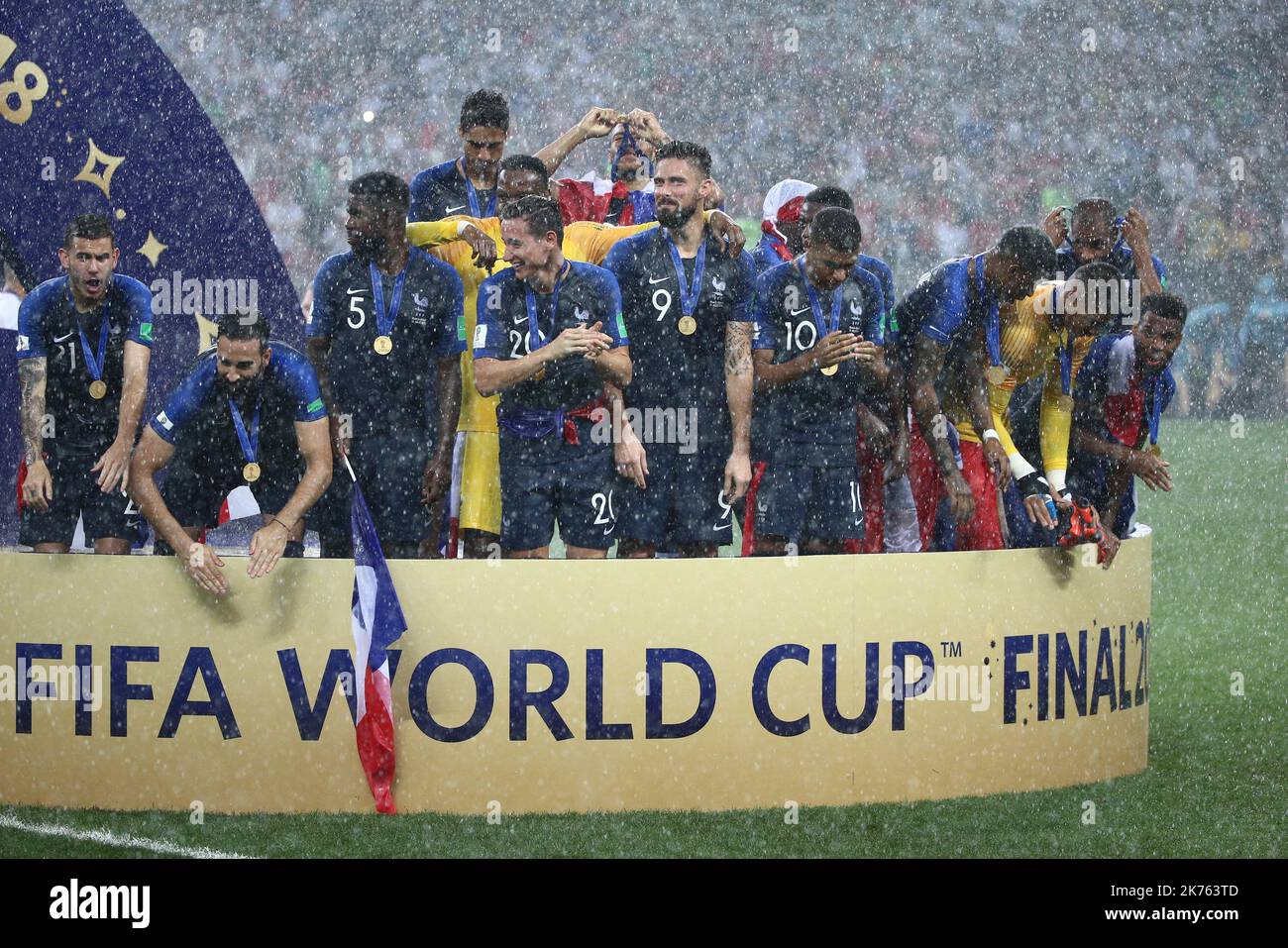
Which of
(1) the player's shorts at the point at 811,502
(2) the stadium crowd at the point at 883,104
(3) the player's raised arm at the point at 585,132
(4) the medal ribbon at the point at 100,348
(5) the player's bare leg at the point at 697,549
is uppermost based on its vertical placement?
(2) the stadium crowd at the point at 883,104

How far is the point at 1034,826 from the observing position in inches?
206

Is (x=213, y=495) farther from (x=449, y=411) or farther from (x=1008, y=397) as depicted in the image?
(x=1008, y=397)

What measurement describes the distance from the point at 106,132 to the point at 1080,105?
1597 cm

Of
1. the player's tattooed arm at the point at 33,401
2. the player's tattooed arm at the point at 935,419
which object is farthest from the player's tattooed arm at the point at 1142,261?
the player's tattooed arm at the point at 33,401

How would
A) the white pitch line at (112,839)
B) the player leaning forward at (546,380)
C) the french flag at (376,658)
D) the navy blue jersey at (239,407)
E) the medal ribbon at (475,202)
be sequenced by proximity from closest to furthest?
1. the white pitch line at (112,839)
2. the french flag at (376,658)
3. the navy blue jersey at (239,407)
4. the player leaning forward at (546,380)
5. the medal ribbon at (475,202)

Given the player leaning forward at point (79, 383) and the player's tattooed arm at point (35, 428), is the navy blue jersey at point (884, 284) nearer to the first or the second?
the player leaning forward at point (79, 383)

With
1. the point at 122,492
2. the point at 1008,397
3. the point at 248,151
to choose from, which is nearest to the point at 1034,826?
the point at 1008,397

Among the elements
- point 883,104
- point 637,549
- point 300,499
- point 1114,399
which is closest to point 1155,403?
point 1114,399

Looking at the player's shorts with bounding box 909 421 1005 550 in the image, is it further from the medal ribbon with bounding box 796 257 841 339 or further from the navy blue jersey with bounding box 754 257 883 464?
the medal ribbon with bounding box 796 257 841 339

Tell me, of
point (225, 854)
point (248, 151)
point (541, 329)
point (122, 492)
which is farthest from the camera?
point (248, 151)

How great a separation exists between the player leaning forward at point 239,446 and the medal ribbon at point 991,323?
2258 mm

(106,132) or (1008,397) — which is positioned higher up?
(106,132)

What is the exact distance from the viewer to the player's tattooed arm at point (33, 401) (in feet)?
19.4

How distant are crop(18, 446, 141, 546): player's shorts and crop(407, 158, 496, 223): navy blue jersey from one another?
1554 mm
